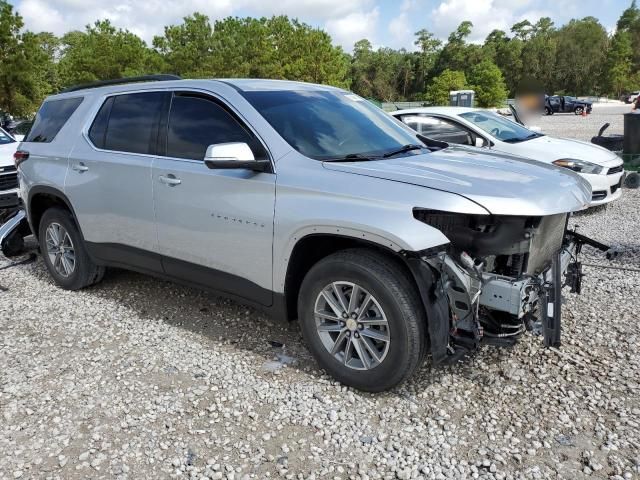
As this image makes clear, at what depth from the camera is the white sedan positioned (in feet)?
24.4

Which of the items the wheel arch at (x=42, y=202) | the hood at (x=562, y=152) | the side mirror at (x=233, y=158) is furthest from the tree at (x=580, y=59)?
the side mirror at (x=233, y=158)

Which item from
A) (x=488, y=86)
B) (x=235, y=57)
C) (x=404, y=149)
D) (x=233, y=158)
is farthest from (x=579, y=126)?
(x=233, y=158)

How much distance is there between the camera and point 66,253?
16.9 ft

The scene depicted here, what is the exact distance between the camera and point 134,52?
29219 millimetres

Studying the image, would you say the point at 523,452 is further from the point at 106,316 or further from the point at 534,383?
the point at 106,316

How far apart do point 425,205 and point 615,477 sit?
160 cm

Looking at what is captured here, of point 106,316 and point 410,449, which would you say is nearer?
point 410,449

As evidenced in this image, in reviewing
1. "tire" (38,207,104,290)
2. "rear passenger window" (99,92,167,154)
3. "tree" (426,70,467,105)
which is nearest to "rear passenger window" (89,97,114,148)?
"rear passenger window" (99,92,167,154)

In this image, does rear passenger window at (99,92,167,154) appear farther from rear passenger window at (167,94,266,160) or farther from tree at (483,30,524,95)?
tree at (483,30,524,95)

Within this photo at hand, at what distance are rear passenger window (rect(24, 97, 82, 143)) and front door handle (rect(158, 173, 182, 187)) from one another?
1569 millimetres

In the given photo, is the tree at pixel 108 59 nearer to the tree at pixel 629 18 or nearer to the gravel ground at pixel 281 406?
the gravel ground at pixel 281 406

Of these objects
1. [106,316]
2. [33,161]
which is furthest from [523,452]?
[33,161]

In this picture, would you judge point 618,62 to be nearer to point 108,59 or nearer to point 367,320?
point 108,59

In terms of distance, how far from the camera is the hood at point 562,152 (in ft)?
24.7
